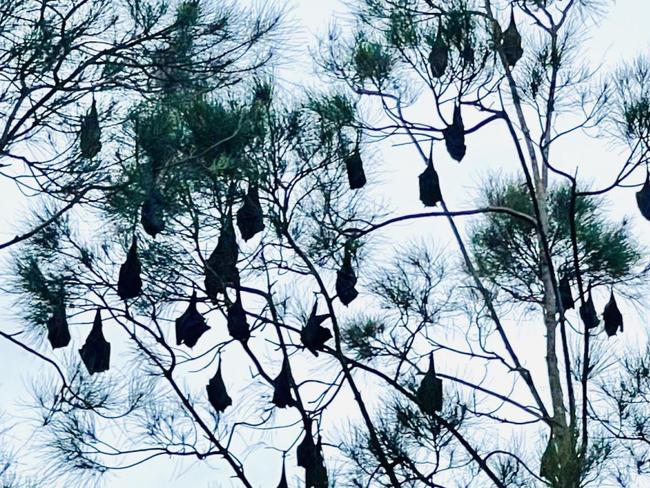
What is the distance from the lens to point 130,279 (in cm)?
437

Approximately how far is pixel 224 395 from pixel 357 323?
112cm

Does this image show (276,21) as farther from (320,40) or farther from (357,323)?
(357,323)

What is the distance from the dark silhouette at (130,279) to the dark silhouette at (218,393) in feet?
1.51

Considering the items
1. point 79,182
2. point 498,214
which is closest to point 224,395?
point 79,182

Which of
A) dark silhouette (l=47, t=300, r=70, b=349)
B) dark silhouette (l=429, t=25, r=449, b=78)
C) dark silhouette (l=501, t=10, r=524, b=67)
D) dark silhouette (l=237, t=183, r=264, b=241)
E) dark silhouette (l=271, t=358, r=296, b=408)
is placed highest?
dark silhouette (l=501, t=10, r=524, b=67)

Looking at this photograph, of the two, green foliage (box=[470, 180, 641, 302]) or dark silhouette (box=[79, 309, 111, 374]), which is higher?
green foliage (box=[470, 180, 641, 302])

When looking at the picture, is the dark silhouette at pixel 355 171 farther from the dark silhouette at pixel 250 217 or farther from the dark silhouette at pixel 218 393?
the dark silhouette at pixel 218 393

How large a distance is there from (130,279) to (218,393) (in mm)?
572

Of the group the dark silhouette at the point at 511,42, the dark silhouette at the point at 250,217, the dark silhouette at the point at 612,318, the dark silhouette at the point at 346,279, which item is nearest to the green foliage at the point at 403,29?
the dark silhouette at the point at 511,42

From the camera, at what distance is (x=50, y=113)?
3959 mm

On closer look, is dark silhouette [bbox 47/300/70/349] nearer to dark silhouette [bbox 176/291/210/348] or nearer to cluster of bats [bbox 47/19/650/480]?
cluster of bats [bbox 47/19/650/480]

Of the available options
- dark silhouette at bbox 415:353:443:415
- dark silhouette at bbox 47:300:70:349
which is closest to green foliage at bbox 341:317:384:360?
dark silhouette at bbox 415:353:443:415

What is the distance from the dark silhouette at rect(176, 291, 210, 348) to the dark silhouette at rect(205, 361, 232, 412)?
0.72 feet

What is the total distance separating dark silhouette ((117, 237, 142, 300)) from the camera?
4.33 meters
